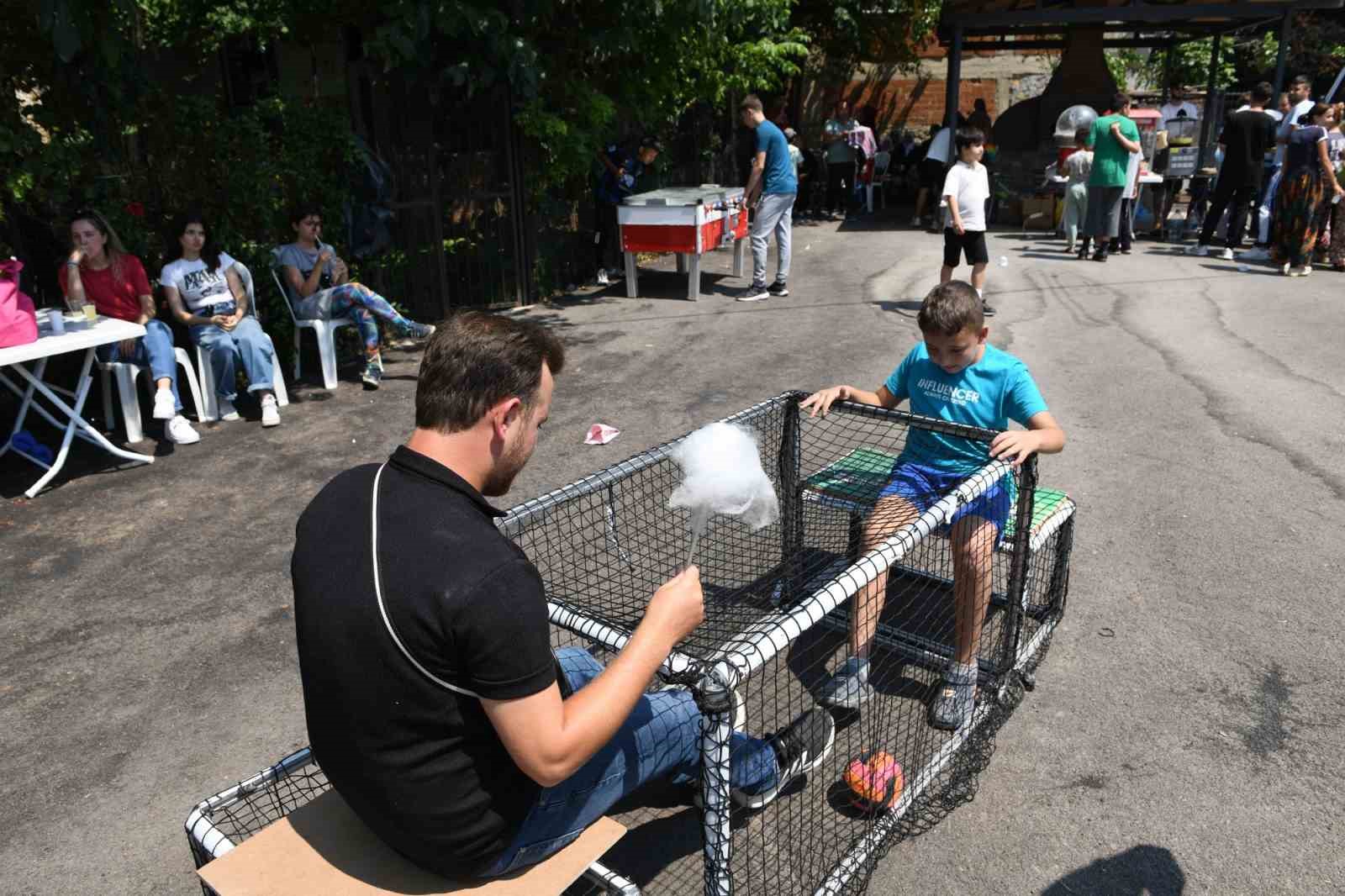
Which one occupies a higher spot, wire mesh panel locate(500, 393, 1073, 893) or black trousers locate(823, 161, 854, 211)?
black trousers locate(823, 161, 854, 211)

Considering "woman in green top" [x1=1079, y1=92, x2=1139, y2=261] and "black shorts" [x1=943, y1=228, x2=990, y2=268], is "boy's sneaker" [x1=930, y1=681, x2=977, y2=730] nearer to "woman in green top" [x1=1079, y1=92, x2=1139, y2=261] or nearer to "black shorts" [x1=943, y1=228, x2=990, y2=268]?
"black shorts" [x1=943, y1=228, x2=990, y2=268]

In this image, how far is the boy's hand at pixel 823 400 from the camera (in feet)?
11.4

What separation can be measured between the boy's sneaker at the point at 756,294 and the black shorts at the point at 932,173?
5.77 meters

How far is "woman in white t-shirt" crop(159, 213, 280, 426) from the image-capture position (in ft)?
21.3

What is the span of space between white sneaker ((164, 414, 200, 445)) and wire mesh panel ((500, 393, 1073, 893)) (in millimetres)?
3172

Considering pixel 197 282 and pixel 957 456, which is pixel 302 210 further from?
pixel 957 456

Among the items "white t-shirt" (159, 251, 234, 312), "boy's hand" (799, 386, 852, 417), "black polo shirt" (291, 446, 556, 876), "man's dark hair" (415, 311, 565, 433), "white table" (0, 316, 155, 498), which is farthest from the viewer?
"white t-shirt" (159, 251, 234, 312)

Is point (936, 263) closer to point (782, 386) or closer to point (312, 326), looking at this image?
point (782, 386)

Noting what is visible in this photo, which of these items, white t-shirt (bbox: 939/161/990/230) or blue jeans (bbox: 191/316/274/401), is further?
white t-shirt (bbox: 939/161/990/230)

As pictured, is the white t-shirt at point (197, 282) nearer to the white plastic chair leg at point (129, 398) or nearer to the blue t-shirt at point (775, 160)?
the white plastic chair leg at point (129, 398)

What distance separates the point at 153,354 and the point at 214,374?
17.3 inches

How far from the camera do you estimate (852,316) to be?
9.21m

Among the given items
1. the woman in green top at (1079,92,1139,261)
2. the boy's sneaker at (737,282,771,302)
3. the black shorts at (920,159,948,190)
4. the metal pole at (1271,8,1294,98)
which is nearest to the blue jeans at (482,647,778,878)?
the boy's sneaker at (737,282,771,302)

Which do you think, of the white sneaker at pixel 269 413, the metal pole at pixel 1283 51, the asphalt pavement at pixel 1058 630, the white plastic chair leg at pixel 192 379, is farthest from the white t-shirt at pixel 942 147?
the white plastic chair leg at pixel 192 379
